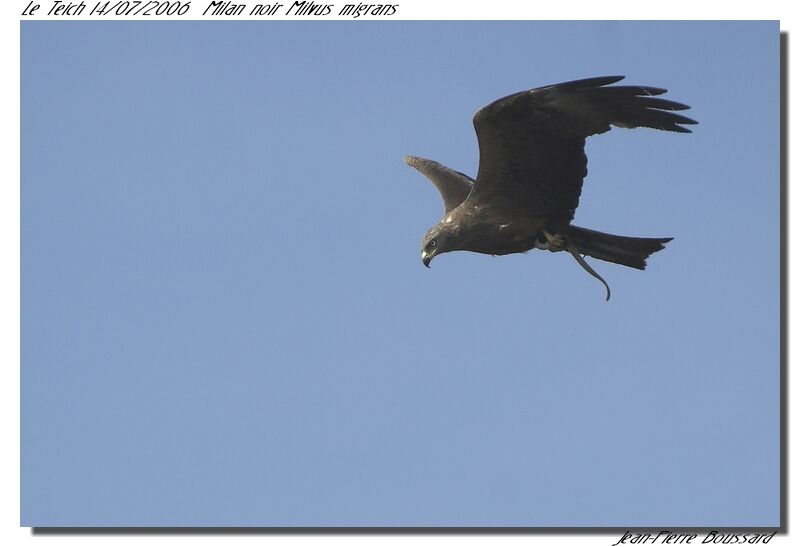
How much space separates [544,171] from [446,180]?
2.52 m

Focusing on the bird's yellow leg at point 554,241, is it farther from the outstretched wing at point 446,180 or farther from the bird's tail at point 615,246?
the outstretched wing at point 446,180

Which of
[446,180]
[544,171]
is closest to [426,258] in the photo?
[544,171]

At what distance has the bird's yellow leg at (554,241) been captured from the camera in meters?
12.3

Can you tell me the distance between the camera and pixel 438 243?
1246 centimetres

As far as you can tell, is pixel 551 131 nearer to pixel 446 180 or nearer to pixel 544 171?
pixel 544 171

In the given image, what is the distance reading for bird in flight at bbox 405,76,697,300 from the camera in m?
11.4

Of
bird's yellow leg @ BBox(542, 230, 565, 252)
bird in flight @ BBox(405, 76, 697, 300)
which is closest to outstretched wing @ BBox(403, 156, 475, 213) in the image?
bird in flight @ BBox(405, 76, 697, 300)

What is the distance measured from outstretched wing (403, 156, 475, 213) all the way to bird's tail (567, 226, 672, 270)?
174 cm

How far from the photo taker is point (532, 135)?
38.4 ft

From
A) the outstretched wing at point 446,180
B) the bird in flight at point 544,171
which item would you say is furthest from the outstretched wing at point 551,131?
the outstretched wing at point 446,180
